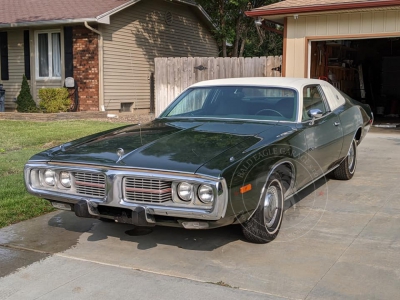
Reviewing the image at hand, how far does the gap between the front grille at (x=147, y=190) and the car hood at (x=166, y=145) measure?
0.40 ft

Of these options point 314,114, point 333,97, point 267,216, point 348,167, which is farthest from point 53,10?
point 267,216

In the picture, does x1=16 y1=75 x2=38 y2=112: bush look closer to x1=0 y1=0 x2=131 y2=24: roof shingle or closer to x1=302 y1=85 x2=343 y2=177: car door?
x1=0 y1=0 x2=131 y2=24: roof shingle

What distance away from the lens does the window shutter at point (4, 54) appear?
1859cm

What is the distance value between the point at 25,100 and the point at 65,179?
43.6 ft

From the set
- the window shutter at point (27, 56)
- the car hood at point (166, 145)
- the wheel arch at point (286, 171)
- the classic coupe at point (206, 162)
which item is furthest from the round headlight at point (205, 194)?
the window shutter at point (27, 56)

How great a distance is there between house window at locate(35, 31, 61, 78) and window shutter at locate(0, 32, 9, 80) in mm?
1473

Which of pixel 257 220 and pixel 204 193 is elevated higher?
pixel 204 193

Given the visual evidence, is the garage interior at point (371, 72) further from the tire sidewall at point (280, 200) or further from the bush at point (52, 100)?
the tire sidewall at point (280, 200)

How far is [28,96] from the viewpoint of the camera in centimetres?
1688

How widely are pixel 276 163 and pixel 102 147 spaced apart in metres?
1.60

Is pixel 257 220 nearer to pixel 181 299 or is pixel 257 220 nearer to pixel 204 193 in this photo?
pixel 204 193

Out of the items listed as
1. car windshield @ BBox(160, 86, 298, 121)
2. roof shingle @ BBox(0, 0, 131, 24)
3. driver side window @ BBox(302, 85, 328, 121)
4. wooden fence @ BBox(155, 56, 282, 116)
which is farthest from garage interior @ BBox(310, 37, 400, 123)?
car windshield @ BBox(160, 86, 298, 121)

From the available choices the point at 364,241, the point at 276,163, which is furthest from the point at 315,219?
the point at 276,163

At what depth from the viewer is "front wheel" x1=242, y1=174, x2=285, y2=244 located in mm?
4434
